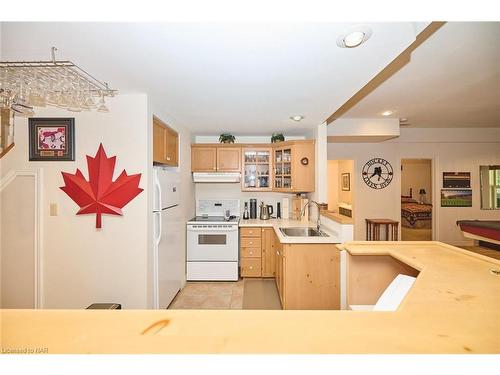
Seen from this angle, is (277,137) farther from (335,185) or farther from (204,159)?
(335,185)

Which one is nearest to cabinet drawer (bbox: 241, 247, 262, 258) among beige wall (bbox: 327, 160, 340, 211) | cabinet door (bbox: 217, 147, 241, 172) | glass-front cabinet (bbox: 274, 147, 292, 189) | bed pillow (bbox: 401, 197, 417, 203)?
glass-front cabinet (bbox: 274, 147, 292, 189)

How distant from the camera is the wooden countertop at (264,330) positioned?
64 cm

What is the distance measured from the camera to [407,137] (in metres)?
4.92

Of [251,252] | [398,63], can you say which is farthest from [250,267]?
[398,63]

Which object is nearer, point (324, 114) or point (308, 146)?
point (324, 114)

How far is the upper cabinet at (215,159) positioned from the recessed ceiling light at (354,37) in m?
2.75

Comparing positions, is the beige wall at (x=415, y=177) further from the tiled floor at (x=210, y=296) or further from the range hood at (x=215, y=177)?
the tiled floor at (x=210, y=296)

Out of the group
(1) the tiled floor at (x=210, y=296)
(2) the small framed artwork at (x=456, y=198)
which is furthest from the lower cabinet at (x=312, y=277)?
(2) the small framed artwork at (x=456, y=198)

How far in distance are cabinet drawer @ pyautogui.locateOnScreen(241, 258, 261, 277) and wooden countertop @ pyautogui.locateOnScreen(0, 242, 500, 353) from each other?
2928 millimetres

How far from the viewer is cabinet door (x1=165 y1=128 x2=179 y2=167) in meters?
2.80
